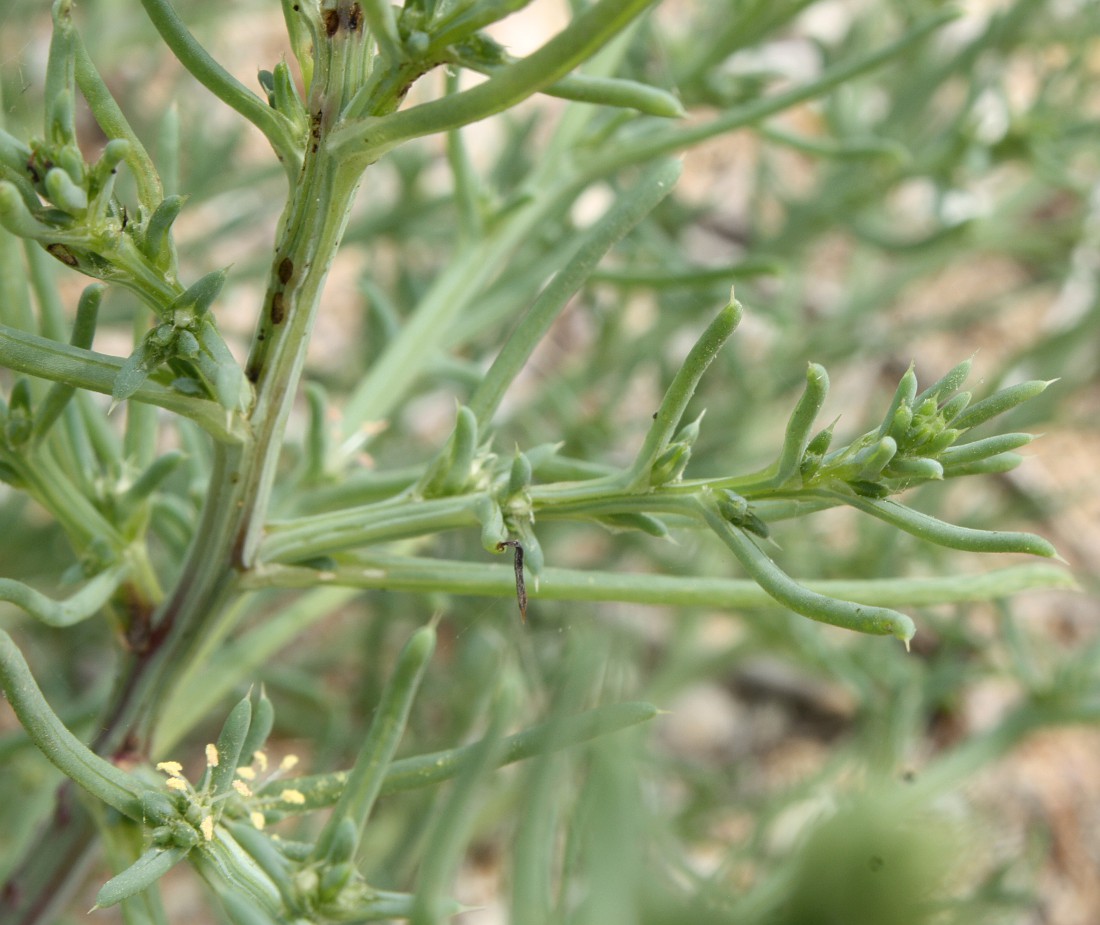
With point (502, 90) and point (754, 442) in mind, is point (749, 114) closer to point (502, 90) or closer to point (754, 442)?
point (502, 90)

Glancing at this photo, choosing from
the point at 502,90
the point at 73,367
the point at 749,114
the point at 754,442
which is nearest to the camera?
the point at 502,90

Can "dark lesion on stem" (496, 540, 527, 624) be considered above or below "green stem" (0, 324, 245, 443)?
below

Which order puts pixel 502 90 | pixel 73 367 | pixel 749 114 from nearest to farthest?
pixel 502 90
pixel 73 367
pixel 749 114

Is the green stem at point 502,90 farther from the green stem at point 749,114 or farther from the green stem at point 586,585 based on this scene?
the green stem at point 749,114

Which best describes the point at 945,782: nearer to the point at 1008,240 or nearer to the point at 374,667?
the point at 374,667

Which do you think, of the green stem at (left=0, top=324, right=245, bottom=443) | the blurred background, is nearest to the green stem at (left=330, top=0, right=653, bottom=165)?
the green stem at (left=0, top=324, right=245, bottom=443)

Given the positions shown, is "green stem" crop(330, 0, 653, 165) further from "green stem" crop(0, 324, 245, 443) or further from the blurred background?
the blurred background

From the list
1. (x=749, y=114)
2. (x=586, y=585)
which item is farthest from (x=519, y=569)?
(x=749, y=114)

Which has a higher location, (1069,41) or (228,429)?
(1069,41)

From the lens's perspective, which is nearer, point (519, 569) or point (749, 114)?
point (519, 569)

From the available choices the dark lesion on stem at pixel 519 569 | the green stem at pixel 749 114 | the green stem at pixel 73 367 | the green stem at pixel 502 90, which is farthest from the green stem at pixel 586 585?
the green stem at pixel 749 114

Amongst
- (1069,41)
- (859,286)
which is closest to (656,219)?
(859,286)
